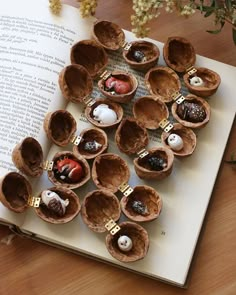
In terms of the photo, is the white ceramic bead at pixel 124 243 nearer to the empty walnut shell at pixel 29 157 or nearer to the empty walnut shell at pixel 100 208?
the empty walnut shell at pixel 100 208

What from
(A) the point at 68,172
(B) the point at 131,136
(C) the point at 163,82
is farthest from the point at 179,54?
(A) the point at 68,172

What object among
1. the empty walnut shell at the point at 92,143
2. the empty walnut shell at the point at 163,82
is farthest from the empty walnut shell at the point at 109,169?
the empty walnut shell at the point at 163,82

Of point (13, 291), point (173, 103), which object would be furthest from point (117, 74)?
point (13, 291)

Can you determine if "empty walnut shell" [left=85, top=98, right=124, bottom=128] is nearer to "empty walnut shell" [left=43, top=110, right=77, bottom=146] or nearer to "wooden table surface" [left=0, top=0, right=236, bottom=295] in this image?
"empty walnut shell" [left=43, top=110, right=77, bottom=146]

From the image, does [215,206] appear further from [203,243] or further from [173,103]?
[173,103]

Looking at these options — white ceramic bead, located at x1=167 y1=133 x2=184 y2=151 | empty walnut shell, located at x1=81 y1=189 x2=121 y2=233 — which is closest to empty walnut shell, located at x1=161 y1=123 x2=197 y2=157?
white ceramic bead, located at x1=167 y1=133 x2=184 y2=151

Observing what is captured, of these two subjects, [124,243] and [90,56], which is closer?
[124,243]

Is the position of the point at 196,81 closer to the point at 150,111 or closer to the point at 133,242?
the point at 150,111
